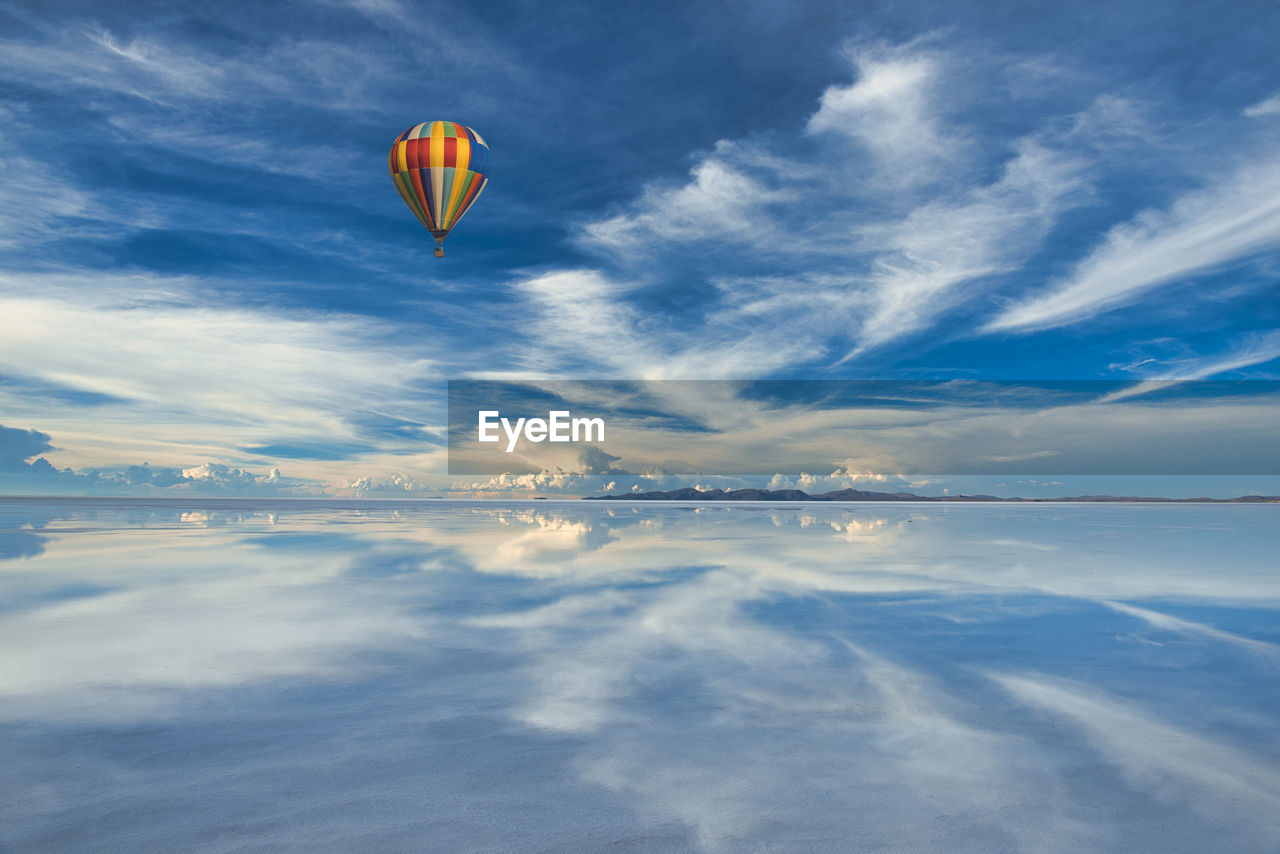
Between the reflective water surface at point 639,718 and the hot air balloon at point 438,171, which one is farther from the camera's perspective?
the hot air balloon at point 438,171

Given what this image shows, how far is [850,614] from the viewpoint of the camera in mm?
11578

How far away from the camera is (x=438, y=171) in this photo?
1645 inches

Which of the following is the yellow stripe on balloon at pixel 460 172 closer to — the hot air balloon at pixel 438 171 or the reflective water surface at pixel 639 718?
the hot air balloon at pixel 438 171

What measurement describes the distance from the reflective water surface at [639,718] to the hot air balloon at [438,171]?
3211 centimetres

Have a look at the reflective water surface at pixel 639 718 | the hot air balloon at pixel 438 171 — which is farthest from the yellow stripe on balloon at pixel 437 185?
the reflective water surface at pixel 639 718

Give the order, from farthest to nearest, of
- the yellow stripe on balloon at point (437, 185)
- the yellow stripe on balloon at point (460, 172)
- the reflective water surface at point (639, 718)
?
the yellow stripe on balloon at point (460, 172)
the yellow stripe on balloon at point (437, 185)
the reflective water surface at point (639, 718)

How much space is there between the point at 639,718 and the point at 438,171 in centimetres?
4081

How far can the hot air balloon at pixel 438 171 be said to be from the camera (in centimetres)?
4188

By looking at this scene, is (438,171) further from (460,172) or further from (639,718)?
(639,718)

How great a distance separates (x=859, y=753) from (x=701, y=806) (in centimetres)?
157

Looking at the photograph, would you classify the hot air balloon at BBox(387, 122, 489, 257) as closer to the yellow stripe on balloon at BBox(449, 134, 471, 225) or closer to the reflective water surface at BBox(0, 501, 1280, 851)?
the yellow stripe on balloon at BBox(449, 134, 471, 225)

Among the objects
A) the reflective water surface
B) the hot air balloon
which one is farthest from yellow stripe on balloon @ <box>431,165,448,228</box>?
the reflective water surface

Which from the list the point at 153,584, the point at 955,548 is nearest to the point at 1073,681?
the point at 153,584

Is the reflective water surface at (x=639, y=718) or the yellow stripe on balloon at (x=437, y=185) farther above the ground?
the yellow stripe on balloon at (x=437, y=185)
